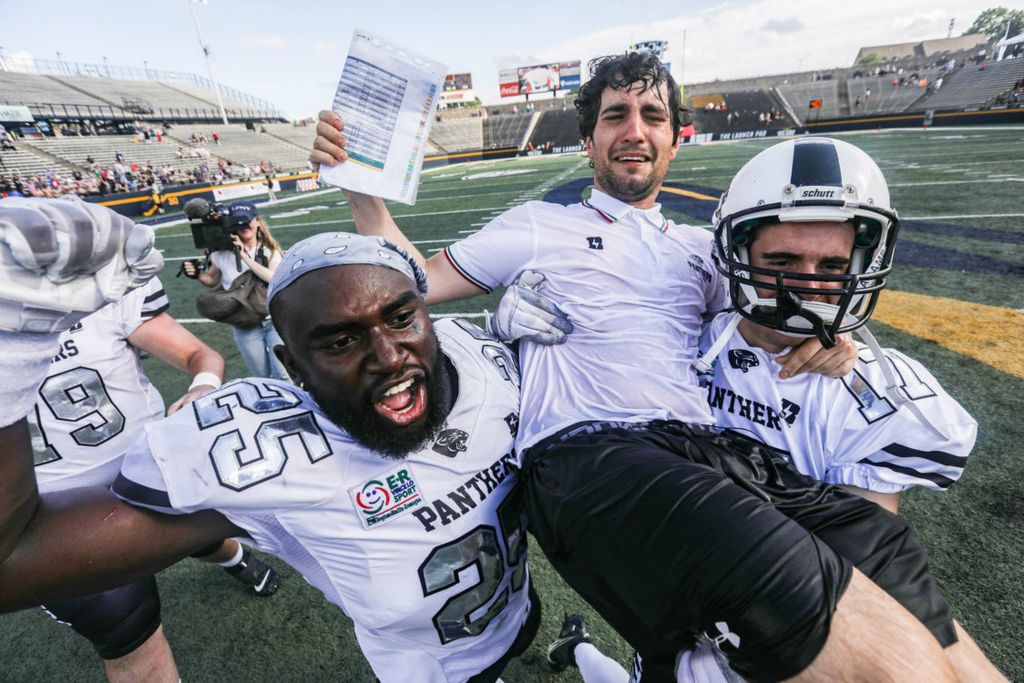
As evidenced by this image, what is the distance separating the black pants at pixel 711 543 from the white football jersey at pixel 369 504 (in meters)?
0.23

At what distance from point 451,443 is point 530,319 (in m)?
0.65

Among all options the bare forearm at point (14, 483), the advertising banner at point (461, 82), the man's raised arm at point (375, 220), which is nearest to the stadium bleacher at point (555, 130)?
the advertising banner at point (461, 82)

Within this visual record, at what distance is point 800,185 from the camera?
1657mm

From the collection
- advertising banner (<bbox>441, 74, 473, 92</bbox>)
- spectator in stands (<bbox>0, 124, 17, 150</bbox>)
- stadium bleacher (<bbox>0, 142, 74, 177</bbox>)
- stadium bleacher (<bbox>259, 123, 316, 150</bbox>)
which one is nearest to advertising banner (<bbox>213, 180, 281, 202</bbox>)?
stadium bleacher (<bbox>0, 142, 74, 177</bbox>)

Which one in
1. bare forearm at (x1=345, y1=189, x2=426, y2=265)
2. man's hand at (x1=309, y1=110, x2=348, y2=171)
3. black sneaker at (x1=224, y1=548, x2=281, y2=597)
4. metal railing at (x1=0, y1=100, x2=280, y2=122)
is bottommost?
black sneaker at (x1=224, y1=548, x2=281, y2=597)

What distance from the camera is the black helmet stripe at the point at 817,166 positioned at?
1.65m

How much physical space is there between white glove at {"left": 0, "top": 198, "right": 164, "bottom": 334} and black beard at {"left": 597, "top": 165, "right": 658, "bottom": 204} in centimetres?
191

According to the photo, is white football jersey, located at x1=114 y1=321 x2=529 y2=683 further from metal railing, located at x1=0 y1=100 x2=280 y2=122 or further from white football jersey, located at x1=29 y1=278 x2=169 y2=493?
metal railing, located at x1=0 y1=100 x2=280 y2=122

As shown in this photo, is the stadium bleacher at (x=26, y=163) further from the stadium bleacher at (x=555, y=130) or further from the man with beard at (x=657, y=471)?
the stadium bleacher at (x=555, y=130)

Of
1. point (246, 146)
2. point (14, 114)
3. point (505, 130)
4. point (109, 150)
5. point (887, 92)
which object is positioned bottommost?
point (109, 150)

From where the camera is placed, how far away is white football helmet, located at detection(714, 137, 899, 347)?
5.32 ft

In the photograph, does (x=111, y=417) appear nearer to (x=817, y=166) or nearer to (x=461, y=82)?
(x=817, y=166)

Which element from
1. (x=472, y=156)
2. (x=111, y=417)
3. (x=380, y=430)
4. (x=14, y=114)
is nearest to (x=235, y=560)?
(x=111, y=417)

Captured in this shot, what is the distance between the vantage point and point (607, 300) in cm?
203
